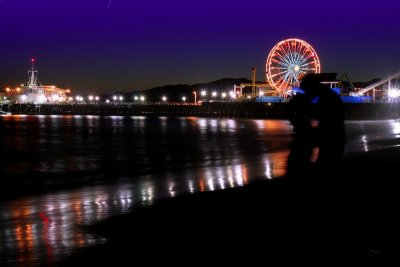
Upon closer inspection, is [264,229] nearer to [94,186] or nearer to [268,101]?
[94,186]

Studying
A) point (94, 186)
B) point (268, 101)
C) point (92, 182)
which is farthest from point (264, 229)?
point (268, 101)

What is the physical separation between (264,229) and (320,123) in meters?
1.38

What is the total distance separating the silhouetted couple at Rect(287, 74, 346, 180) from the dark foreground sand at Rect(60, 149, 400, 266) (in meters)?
0.15

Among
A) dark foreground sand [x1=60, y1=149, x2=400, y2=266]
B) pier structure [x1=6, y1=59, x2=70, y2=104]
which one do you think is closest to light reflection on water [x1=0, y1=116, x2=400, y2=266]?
dark foreground sand [x1=60, y1=149, x2=400, y2=266]

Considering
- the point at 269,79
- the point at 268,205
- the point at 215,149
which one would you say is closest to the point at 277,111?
the point at 269,79

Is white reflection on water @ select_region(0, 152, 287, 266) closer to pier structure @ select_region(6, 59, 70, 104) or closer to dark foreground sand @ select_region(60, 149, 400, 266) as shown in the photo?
dark foreground sand @ select_region(60, 149, 400, 266)

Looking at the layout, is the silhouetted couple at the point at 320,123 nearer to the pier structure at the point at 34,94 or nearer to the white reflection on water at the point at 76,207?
the white reflection on water at the point at 76,207

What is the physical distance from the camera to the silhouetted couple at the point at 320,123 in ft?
19.3

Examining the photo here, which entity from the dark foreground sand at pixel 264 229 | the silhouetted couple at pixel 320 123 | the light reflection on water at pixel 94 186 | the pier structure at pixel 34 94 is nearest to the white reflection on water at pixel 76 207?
the light reflection on water at pixel 94 186

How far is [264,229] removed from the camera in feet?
19.8

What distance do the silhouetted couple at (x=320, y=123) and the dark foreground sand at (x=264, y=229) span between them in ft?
0.49

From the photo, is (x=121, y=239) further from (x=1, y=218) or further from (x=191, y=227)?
(x=1, y=218)

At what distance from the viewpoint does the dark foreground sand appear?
497cm

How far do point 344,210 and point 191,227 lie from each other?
2.06 meters
